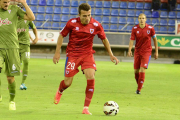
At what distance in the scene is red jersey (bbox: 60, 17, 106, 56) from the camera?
6.84 m

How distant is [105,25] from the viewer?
2905cm

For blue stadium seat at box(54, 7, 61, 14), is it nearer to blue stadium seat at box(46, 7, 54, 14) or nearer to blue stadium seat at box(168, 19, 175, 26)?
blue stadium seat at box(46, 7, 54, 14)

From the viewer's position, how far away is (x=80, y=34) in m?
6.88

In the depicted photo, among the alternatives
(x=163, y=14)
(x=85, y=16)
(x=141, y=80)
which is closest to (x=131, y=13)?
(x=163, y=14)

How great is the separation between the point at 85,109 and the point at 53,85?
5529mm

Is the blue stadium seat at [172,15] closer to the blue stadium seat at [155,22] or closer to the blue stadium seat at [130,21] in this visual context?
the blue stadium seat at [155,22]

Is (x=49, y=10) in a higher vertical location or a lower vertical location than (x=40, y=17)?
higher

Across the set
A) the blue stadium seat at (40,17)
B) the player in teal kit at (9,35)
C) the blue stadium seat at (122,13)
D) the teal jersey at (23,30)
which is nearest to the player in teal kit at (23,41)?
the teal jersey at (23,30)

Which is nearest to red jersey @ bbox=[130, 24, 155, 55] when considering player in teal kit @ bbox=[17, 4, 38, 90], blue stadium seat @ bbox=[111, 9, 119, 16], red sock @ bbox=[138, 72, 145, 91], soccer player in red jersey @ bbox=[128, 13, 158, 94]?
soccer player in red jersey @ bbox=[128, 13, 158, 94]

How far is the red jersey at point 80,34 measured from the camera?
6.84 m

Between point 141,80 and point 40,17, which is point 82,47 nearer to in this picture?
point 141,80

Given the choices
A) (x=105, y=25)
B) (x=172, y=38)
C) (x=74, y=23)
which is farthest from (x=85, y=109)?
(x=105, y=25)

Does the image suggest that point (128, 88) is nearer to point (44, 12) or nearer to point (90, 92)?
point (90, 92)

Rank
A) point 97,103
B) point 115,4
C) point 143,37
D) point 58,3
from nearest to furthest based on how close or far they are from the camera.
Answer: point 97,103 → point 143,37 → point 115,4 → point 58,3
